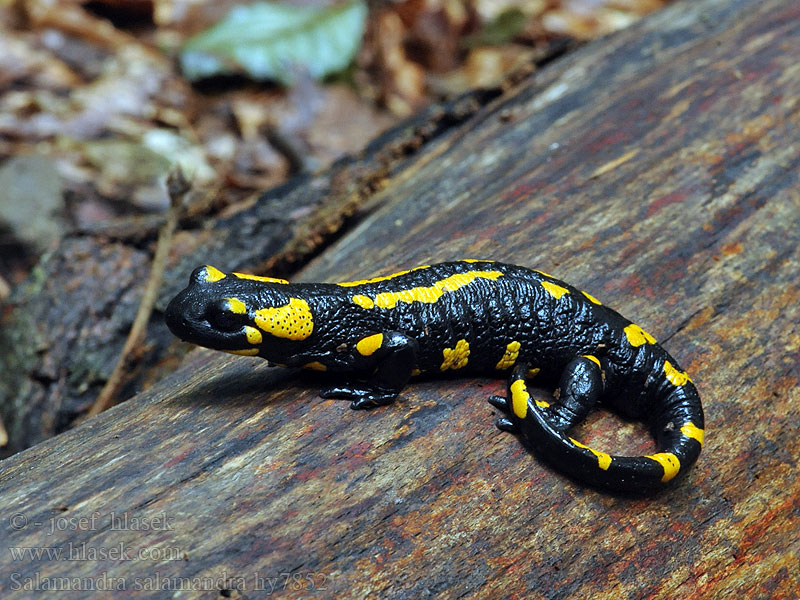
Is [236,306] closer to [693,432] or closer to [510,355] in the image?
[510,355]

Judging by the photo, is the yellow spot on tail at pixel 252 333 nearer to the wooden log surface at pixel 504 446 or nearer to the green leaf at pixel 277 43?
the wooden log surface at pixel 504 446

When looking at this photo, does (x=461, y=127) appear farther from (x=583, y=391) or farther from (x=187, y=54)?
(x=187, y=54)

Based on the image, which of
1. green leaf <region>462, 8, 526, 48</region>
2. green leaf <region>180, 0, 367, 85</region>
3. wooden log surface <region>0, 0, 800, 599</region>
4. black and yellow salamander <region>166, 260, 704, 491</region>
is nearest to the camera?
wooden log surface <region>0, 0, 800, 599</region>

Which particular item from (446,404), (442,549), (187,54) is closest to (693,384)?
(446,404)

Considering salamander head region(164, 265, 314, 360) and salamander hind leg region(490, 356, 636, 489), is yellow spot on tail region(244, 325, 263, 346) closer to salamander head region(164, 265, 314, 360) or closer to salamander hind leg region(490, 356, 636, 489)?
salamander head region(164, 265, 314, 360)

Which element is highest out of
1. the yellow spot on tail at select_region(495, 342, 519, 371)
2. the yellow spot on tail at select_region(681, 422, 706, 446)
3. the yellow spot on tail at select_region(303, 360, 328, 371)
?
the yellow spot on tail at select_region(303, 360, 328, 371)

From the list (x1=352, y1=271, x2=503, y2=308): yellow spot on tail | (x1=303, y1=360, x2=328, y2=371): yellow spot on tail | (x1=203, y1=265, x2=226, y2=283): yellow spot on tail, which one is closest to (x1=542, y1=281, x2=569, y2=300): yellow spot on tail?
(x1=352, y1=271, x2=503, y2=308): yellow spot on tail
